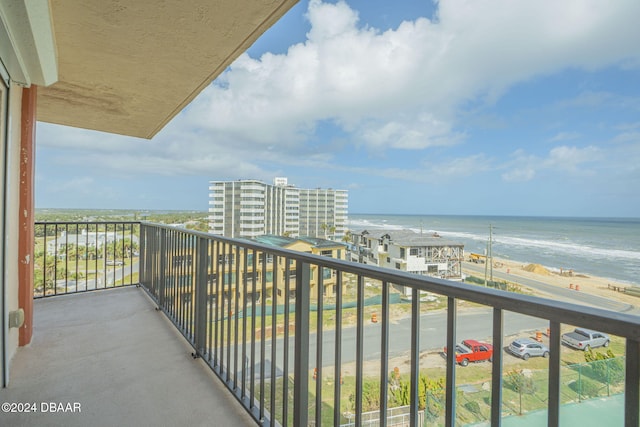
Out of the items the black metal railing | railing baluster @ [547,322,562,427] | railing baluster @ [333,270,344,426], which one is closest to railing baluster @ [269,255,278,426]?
railing baluster @ [333,270,344,426]

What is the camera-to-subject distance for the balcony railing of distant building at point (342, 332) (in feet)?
1.97

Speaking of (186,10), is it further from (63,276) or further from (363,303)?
(63,276)

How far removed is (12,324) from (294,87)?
18.8m

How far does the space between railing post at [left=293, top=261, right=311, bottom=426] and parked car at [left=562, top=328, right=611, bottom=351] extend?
877 mm

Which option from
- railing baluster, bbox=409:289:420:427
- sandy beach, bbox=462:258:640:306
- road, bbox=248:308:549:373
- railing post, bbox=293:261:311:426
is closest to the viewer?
road, bbox=248:308:549:373

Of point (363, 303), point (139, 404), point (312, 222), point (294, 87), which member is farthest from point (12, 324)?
point (294, 87)

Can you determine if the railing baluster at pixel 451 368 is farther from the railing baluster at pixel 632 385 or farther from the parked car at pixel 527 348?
the railing baluster at pixel 632 385

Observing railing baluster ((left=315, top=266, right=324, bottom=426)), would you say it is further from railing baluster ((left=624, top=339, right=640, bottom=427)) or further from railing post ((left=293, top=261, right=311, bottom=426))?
railing baluster ((left=624, top=339, right=640, bottom=427))

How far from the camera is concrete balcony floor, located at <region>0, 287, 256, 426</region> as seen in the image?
1597mm

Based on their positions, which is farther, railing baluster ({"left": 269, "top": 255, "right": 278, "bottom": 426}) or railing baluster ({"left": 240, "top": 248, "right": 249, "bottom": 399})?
railing baluster ({"left": 240, "top": 248, "right": 249, "bottom": 399})

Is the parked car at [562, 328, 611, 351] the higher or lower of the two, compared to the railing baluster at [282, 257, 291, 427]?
higher

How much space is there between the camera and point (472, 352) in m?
0.79

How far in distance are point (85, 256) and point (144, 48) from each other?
341 centimetres

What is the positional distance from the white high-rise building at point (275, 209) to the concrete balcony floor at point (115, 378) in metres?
5.04
